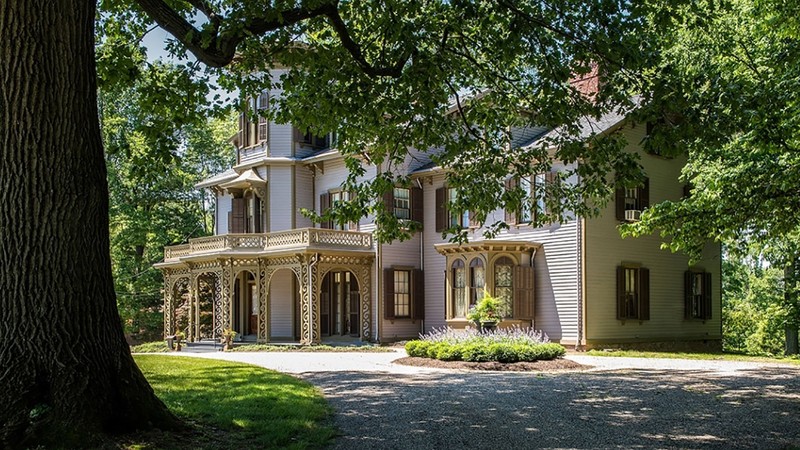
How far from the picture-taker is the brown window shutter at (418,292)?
27359 millimetres

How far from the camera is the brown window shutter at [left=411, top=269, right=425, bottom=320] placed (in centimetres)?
2736

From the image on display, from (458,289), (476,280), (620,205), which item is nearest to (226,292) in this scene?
(458,289)

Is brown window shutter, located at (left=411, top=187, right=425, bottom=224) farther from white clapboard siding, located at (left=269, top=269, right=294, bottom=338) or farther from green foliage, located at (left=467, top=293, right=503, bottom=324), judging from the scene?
green foliage, located at (left=467, top=293, right=503, bottom=324)

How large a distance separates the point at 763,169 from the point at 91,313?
1313 centimetres

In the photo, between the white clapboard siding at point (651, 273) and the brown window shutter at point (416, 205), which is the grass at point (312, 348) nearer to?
the brown window shutter at point (416, 205)

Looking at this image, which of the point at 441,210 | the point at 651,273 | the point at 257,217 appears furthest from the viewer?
the point at 257,217

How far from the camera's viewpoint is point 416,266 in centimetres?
2788

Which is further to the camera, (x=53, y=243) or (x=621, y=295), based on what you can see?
(x=621, y=295)

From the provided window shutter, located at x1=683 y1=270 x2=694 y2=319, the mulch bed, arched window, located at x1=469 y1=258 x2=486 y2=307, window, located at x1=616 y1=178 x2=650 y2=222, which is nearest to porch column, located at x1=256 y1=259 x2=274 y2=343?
arched window, located at x1=469 y1=258 x2=486 y2=307

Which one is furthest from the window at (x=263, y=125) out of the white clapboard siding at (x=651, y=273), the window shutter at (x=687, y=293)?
the window shutter at (x=687, y=293)

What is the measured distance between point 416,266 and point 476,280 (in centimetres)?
395

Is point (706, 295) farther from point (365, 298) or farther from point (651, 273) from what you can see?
point (365, 298)

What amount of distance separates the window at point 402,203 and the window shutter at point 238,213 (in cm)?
714

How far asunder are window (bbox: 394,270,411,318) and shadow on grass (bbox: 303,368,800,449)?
494 inches
